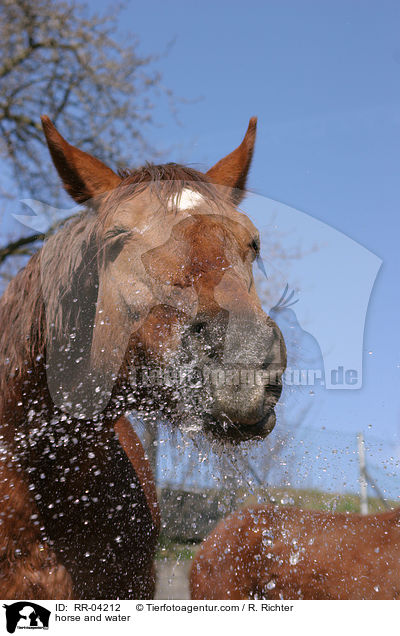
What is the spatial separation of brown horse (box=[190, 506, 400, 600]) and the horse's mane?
5.21 feet

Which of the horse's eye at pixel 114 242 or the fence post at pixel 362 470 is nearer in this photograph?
the horse's eye at pixel 114 242

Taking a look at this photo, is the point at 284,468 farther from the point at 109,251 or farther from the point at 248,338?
the point at 109,251

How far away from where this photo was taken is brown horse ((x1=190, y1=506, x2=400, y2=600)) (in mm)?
2355

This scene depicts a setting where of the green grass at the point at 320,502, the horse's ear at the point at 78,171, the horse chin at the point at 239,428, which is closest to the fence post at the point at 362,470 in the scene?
the green grass at the point at 320,502

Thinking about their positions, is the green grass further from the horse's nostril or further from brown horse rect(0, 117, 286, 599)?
the horse's nostril

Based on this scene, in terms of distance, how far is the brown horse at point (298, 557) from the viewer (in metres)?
2.36

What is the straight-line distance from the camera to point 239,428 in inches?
60.3

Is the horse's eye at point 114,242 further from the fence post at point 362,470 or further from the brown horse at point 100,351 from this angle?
the fence post at point 362,470

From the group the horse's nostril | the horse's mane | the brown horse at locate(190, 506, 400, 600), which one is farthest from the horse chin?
the brown horse at locate(190, 506, 400, 600)

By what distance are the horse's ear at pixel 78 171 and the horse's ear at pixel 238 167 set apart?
1.55 feet

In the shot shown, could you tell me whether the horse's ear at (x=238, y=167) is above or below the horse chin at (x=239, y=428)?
above
